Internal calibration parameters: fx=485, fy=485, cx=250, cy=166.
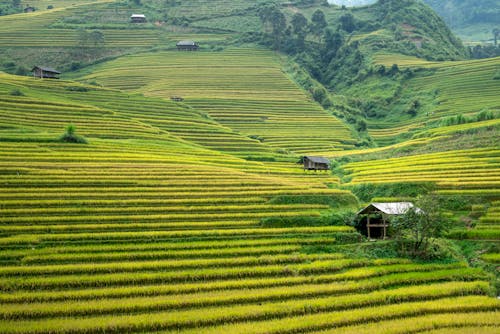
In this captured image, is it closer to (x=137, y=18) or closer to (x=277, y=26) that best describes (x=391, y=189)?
(x=277, y=26)

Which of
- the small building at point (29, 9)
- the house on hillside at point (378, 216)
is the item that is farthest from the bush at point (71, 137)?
the small building at point (29, 9)

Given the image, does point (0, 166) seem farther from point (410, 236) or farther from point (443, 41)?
point (443, 41)

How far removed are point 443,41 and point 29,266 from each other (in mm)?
114609

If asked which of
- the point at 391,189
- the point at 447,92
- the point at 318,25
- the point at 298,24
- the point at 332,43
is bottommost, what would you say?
the point at 391,189

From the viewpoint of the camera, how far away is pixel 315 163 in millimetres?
52125

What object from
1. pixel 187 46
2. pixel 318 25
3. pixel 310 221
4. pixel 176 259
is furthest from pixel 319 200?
pixel 318 25

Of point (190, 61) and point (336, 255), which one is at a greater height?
point (190, 61)

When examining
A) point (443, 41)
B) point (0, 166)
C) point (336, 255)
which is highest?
Result: point (443, 41)

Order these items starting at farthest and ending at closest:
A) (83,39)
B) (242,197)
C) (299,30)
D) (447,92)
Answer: (299,30) → (83,39) → (447,92) → (242,197)

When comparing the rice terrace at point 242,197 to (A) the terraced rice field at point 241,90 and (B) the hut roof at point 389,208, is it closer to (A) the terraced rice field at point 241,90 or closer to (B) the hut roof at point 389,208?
(B) the hut roof at point 389,208

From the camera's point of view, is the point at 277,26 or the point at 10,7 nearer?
the point at 277,26

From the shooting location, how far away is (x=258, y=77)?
92438 mm

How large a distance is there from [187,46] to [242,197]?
72.9 meters

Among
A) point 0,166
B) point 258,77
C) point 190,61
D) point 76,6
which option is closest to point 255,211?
point 0,166
